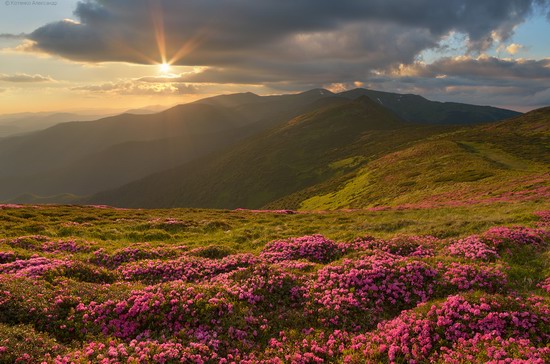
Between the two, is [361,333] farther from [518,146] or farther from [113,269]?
[518,146]

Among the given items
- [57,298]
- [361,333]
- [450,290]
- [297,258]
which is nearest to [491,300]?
[450,290]

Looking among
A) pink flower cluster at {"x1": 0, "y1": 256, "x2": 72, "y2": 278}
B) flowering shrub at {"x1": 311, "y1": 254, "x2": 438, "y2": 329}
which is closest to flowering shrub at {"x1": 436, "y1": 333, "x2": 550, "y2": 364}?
flowering shrub at {"x1": 311, "y1": 254, "x2": 438, "y2": 329}

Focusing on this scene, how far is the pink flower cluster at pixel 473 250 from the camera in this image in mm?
18188

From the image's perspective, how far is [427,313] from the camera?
12578 mm

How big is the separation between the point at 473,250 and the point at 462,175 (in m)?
55.6

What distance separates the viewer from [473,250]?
62.0 feet

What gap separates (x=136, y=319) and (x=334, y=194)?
88507mm

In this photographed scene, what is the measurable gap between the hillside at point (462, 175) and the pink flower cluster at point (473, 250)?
27739 mm

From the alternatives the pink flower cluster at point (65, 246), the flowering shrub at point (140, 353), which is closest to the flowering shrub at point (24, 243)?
the pink flower cluster at point (65, 246)

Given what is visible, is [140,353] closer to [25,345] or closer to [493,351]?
[25,345]

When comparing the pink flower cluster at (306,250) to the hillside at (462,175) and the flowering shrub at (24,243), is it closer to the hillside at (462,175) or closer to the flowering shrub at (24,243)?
the flowering shrub at (24,243)

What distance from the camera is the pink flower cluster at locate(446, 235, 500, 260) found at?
59.7ft

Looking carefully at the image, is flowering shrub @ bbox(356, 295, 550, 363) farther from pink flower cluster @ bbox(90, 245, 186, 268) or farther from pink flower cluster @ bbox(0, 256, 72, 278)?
pink flower cluster @ bbox(0, 256, 72, 278)

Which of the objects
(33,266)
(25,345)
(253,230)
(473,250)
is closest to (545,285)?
(473,250)
